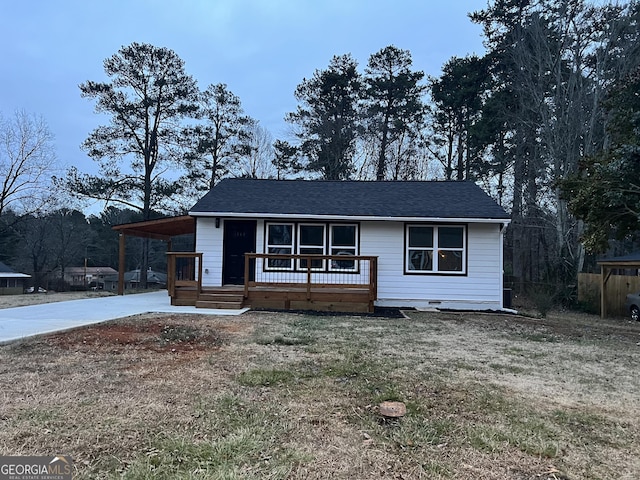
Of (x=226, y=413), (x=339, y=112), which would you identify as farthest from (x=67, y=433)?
(x=339, y=112)

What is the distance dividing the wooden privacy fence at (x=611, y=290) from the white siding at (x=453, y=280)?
19.2 ft

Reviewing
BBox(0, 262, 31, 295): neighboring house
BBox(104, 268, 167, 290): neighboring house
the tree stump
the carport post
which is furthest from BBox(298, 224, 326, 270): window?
BBox(0, 262, 31, 295): neighboring house

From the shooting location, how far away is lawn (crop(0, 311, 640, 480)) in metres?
2.28

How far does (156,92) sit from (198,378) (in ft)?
62.6

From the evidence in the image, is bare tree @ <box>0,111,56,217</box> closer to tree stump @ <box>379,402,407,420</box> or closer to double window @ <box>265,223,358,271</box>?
double window @ <box>265,223,358,271</box>

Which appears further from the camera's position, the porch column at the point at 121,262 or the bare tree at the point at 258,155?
the bare tree at the point at 258,155

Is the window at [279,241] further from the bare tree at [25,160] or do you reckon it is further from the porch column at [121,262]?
the bare tree at [25,160]

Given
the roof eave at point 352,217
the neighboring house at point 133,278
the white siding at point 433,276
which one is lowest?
the neighboring house at point 133,278

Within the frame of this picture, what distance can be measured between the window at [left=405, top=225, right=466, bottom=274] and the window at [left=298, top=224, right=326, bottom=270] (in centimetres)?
230

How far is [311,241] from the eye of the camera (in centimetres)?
1077

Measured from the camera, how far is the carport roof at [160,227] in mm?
11670

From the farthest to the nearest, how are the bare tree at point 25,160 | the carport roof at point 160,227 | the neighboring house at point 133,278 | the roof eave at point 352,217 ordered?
the neighboring house at point 133,278 < the bare tree at point 25,160 < the carport roof at point 160,227 < the roof eave at point 352,217

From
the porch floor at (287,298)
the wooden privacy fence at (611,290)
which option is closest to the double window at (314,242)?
the porch floor at (287,298)

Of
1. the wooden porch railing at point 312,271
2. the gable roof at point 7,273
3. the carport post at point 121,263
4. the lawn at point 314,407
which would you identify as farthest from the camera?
the gable roof at point 7,273
